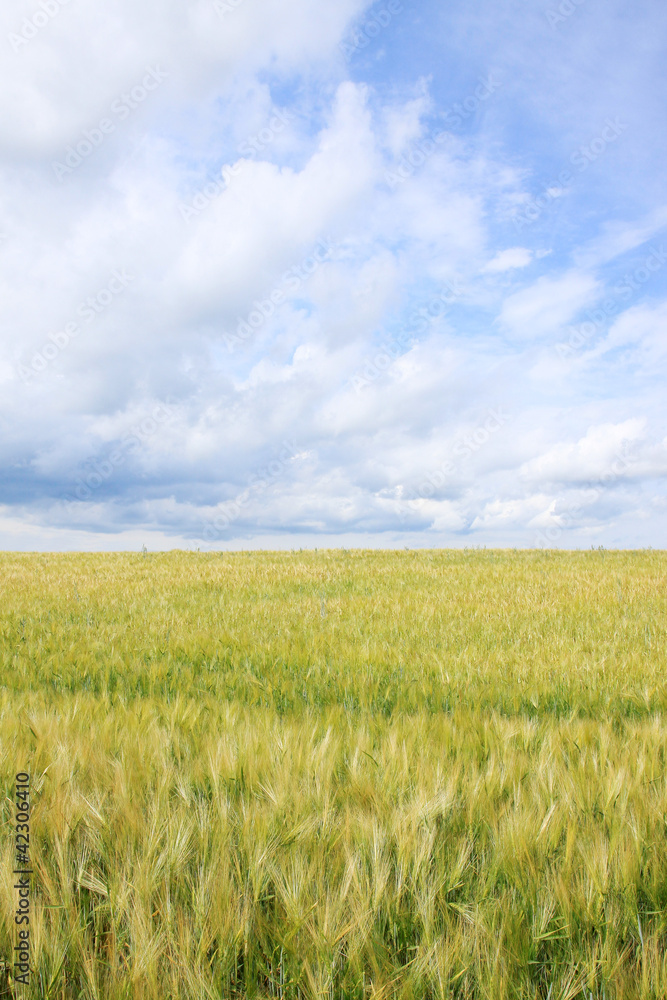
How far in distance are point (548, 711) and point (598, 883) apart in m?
2.64

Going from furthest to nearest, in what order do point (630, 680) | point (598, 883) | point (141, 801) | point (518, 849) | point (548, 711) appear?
1. point (630, 680)
2. point (548, 711)
3. point (141, 801)
4. point (518, 849)
5. point (598, 883)

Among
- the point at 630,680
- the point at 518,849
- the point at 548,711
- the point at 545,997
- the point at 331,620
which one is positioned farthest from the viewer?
the point at 331,620

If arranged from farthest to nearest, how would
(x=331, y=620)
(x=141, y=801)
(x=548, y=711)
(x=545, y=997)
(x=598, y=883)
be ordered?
(x=331, y=620) → (x=548, y=711) → (x=141, y=801) → (x=598, y=883) → (x=545, y=997)

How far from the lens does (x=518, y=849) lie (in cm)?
177

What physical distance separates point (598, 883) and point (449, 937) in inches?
19.5

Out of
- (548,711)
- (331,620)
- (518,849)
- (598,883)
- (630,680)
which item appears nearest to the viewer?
(598,883)

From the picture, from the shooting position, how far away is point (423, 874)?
1.62 metres

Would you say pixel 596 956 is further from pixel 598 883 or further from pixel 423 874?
pixel 423 874

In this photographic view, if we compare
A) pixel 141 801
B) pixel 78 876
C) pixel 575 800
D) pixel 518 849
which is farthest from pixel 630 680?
pixel 78 876

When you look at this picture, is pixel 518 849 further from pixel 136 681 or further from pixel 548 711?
pixel 136 681

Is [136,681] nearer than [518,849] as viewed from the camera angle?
No

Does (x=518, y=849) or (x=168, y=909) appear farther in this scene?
(x=518, y=849)

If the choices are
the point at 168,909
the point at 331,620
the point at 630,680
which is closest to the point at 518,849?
the point at 168,909

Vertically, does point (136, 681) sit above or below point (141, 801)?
below
